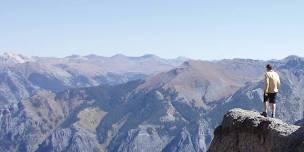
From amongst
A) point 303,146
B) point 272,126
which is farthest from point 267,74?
point 303,146

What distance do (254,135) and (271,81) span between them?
321cm

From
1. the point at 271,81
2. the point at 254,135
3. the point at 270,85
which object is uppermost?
the point at 271,81

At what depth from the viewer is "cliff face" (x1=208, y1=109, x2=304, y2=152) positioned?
28.3 metres

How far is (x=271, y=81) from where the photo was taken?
109 ft

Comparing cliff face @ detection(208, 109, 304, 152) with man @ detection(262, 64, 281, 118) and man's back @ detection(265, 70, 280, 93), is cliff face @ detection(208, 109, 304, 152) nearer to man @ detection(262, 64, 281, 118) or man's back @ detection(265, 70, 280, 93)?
man @ detection(262, 64, 281, 118)

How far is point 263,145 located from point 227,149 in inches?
219

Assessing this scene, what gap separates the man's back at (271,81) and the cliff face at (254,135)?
1.67 meters

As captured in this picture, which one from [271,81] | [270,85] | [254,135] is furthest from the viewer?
[254,135]

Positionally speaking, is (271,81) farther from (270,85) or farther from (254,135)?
(254,135)

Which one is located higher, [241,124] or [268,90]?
[268,90]

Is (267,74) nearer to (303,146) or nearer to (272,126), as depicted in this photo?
(272,126)

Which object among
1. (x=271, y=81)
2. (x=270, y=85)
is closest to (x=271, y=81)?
(x=271, y=81)

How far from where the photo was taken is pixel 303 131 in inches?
1061

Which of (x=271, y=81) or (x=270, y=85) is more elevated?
(x=271, y=81)
